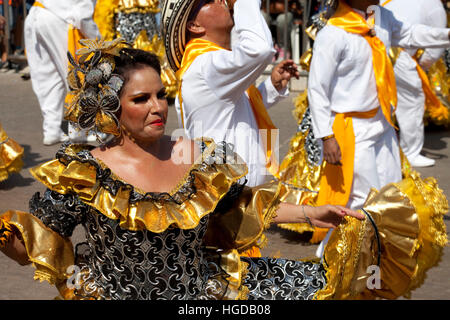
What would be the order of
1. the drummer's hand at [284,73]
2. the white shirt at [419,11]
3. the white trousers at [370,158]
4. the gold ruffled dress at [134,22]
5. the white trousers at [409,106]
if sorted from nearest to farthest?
1. the drummer's hand at [284,73]
2. the white trousers at [370,158]
3. the white shirt at [419,11]
4. the white trousers at [409,106]
5. the gold ruffled dress at [134,22]

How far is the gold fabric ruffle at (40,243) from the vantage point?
2576 mm

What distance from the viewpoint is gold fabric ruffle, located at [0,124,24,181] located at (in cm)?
634

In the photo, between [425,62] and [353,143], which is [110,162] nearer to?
[353,143]

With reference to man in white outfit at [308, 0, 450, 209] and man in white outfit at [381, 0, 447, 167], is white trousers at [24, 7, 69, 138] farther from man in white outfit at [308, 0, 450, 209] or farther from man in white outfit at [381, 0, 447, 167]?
man in white outfit at [308, 0, 450, 209]

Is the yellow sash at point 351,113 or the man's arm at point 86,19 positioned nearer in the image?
the yellow sash at point 351,113

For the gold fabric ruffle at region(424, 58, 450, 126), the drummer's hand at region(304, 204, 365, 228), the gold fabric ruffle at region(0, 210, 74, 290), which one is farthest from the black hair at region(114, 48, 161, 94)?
the gold fabric ruffle at region(424, 58, 450, 126)

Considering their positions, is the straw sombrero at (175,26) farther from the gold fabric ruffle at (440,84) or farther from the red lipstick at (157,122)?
the gold fabric ruffle at (440,84)

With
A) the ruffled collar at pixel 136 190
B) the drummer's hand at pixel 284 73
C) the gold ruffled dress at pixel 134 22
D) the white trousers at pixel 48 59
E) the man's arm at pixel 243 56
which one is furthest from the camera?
the gold ruffled dress at pixel 134 22

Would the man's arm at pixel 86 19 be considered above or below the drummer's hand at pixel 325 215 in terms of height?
below

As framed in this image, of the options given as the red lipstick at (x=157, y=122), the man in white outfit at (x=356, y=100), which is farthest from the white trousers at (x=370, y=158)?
the red lipstick at (x=157, y=122)

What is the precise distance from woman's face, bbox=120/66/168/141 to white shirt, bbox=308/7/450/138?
6.80 feet

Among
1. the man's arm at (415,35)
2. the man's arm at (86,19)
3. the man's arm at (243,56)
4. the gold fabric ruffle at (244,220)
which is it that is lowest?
the man's arm at (86,19)

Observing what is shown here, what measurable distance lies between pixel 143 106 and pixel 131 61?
0.60ft

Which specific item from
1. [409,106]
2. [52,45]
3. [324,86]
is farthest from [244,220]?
[52,45]
